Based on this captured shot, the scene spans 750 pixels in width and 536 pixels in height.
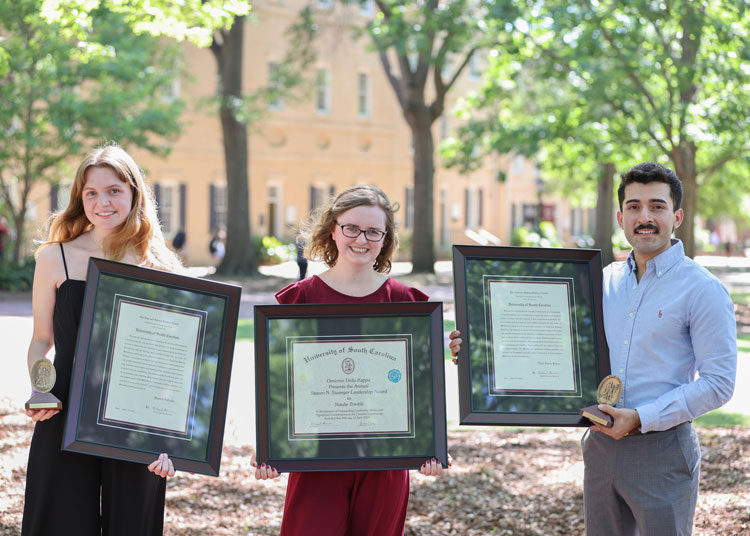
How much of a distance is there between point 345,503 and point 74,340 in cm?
120

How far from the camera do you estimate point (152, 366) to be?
3.43 meters

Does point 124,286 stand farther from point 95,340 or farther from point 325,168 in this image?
point 325,168

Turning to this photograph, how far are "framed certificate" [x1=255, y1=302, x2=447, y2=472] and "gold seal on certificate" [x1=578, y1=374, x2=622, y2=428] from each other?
1.75ft

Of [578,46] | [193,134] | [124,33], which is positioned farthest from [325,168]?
[578,46]

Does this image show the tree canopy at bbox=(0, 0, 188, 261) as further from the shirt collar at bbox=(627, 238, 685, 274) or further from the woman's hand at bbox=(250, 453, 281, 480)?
the shirt collar at bbox=(627, 238, 685, 274)

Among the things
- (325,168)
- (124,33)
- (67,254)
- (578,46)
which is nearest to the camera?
(67,254)

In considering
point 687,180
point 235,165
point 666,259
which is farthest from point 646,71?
point 666,259

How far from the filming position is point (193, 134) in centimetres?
3434

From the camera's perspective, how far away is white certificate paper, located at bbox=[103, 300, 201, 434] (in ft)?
11.1

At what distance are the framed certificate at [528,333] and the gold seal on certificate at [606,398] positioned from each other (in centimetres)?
15

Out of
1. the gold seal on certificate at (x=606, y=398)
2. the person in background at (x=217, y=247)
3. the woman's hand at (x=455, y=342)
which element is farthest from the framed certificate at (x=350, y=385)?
the person in background at (x=217, y=247)

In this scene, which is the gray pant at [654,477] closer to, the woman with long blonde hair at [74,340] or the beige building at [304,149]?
the woman with long blonde hair at [74,340]

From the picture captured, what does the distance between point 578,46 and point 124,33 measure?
453 inches

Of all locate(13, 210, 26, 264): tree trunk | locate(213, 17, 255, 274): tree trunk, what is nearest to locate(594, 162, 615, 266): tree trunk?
locate(213, 17, 255, 274): tree trunk
